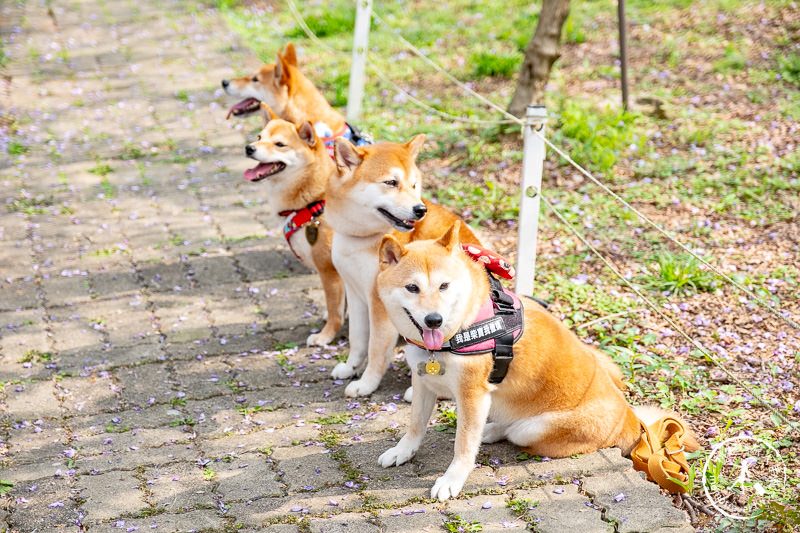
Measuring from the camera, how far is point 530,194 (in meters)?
4.75

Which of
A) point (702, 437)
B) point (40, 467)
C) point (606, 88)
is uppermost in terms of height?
point (606, 88)

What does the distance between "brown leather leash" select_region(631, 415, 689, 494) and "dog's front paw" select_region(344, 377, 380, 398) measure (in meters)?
1.52

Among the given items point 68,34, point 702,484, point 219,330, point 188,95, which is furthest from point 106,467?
point 68,34

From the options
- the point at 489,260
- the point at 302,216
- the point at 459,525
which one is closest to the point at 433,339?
the point at 489,260

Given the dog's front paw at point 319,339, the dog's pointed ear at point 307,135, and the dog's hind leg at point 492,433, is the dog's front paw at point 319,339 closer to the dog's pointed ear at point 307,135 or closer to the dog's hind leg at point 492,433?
the dog's pointed ear at point 307,135

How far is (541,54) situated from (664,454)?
14.7ft

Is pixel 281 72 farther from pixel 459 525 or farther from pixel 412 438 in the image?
pixel 459 525

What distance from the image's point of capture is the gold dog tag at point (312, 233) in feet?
17.1

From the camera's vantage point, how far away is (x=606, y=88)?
8.53 m

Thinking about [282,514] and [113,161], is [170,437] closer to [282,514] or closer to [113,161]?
[282,514]

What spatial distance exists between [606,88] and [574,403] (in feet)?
18.1

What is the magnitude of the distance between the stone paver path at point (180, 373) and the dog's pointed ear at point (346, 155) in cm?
130

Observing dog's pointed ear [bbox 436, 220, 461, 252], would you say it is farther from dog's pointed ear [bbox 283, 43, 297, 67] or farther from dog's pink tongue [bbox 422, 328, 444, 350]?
dog's pointed ear [bbox 283, 43, 297, 67]

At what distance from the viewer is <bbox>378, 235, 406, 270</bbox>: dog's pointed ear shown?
11.9 feet
